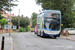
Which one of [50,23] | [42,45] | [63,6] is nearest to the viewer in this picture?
[42,45]

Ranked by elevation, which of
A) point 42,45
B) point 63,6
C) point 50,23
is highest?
point 63,6

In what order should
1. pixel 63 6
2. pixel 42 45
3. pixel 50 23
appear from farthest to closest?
pixel 63 6, pixel 50 23, pixel 42 45

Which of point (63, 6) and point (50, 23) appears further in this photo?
point (63, 6)

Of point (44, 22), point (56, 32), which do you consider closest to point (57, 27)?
point (56, 32)

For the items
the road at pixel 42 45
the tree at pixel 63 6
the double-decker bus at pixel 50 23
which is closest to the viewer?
the road at pixel 42 45

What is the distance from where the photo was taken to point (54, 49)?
10922 mm

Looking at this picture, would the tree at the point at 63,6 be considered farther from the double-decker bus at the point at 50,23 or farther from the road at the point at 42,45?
the road at the point at 42,45

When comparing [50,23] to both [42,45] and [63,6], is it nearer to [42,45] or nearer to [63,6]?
[42,45]

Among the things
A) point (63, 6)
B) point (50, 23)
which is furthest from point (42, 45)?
point (63, 6)

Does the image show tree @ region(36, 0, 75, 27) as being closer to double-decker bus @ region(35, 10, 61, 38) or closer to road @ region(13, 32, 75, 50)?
double-decker bus @ region(35, 10, 61, 38)

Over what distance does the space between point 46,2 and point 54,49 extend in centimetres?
2045

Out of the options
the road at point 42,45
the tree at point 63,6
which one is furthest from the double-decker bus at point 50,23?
the tree at point 63,6

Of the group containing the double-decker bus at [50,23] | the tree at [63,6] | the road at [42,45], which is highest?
the tree at [63,6]

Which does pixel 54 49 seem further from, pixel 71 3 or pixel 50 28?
pixel 71 3
